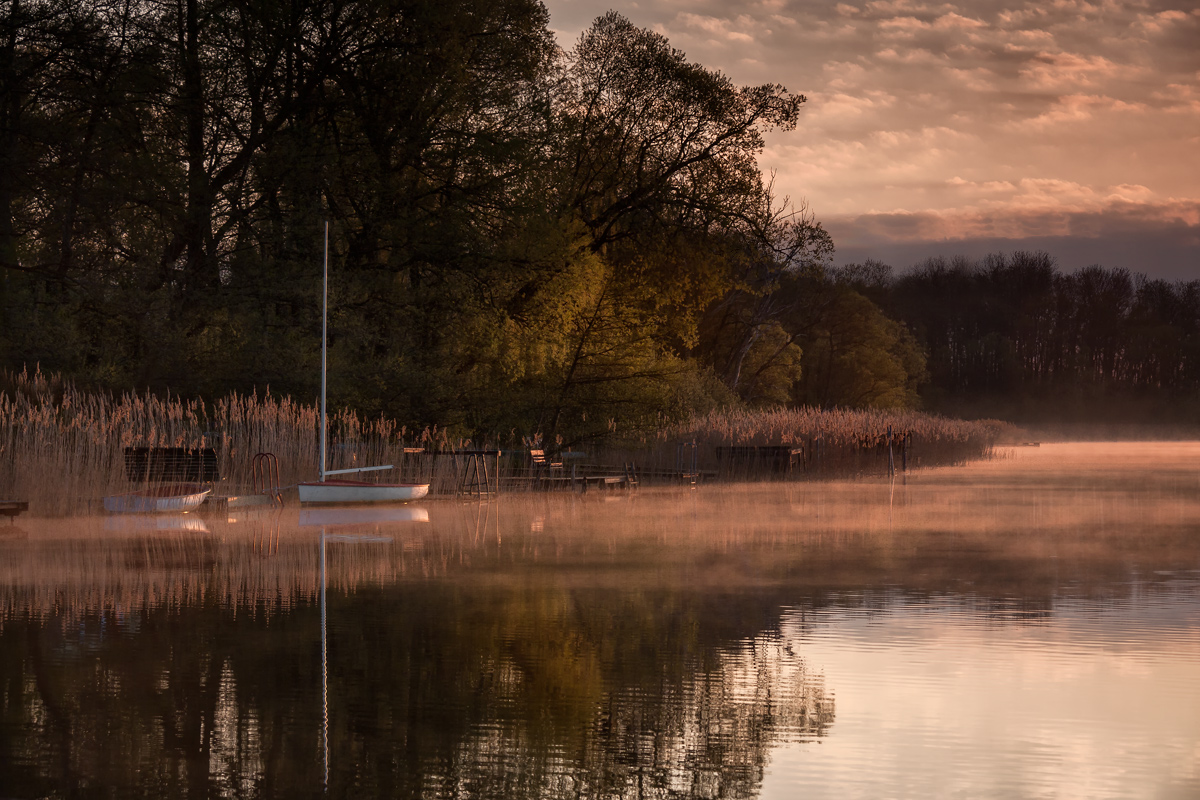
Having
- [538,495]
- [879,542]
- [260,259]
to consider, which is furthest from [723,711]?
[260,259]

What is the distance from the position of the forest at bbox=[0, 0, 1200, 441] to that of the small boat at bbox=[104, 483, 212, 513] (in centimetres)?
536

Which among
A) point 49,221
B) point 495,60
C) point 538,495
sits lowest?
point 538,495

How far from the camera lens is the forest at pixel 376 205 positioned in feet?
109

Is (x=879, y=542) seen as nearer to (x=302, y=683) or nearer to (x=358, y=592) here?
(x=358, y=592)

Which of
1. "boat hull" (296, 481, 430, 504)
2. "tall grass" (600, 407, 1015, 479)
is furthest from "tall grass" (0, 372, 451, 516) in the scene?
"tall grass" (600, 407, 1015, 479)

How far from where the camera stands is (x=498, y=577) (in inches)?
559

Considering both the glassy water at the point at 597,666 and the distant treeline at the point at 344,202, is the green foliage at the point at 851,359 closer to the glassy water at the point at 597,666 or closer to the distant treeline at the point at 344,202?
the distant treeline at the point at 344,202

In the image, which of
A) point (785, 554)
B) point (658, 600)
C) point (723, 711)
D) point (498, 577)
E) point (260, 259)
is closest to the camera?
point (723, 711)

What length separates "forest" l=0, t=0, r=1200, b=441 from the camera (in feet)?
109

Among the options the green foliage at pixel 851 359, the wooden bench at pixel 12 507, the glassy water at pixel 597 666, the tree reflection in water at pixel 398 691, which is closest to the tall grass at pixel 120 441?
the wooden bench at pixel 12 507

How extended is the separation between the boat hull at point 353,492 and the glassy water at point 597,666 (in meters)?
5.93

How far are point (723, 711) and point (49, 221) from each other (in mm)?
30306

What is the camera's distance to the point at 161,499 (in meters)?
22.8

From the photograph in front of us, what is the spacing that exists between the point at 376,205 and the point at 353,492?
40.6ft
